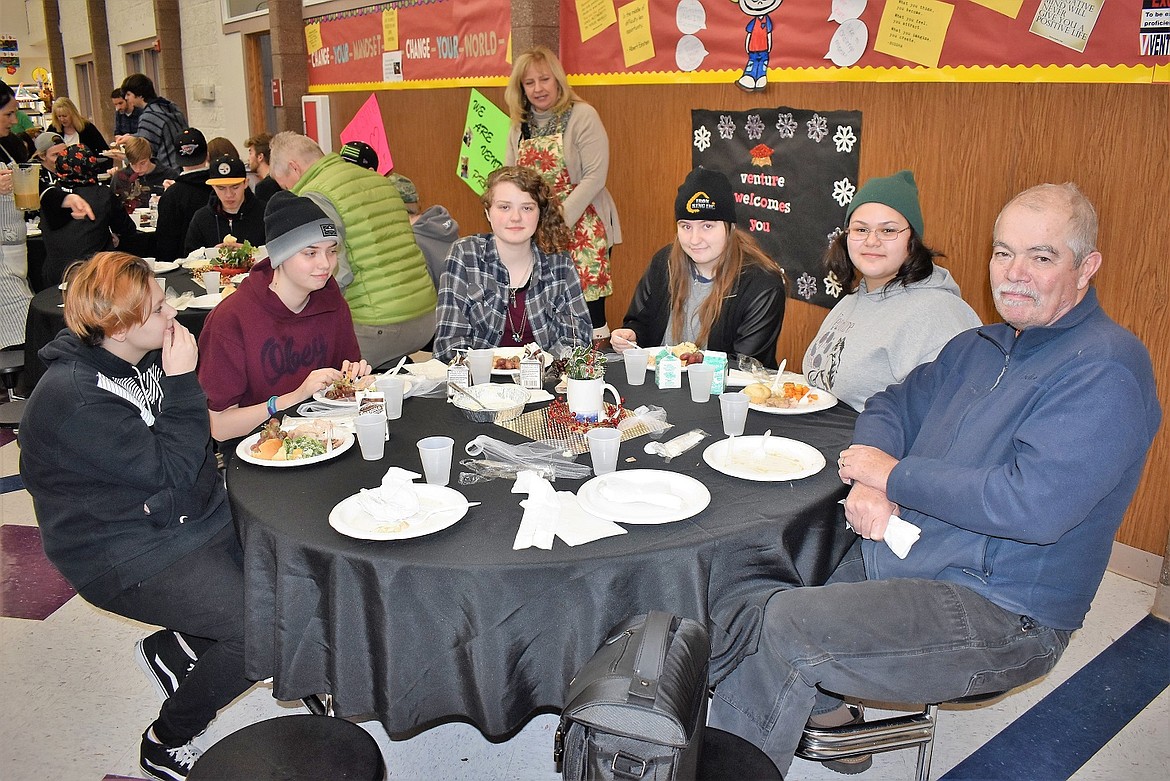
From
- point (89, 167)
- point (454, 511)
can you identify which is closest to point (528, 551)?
point (454, 511)

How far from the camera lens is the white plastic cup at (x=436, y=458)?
6.34ft

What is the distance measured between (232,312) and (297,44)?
7.42 meters

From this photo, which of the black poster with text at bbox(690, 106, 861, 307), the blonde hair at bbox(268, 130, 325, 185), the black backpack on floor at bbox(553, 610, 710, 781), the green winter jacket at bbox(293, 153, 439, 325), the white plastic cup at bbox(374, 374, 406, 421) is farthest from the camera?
the blonde hair at bbox(268, 130, 325, 185)

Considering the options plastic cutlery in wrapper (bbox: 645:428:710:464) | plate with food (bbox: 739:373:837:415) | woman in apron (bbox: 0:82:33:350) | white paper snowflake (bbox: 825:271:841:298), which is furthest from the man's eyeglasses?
woman in apron (bbox: 0:82:33:350)

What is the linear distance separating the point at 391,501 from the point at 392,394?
2.27ft

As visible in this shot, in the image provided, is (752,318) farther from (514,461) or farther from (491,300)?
(514,461)

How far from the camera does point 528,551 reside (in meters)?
1.67

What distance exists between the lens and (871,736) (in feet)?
6.10

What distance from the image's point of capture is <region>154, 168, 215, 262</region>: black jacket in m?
5.57

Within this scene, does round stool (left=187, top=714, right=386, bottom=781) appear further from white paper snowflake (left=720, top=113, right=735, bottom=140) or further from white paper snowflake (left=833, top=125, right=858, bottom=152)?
white paper snowflake (left=720, top=113, right=735, bottom=140)

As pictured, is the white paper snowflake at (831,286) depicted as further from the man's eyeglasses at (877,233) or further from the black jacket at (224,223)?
the black jacket at (224,223)

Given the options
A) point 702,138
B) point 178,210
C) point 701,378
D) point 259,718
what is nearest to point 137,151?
point 178,210

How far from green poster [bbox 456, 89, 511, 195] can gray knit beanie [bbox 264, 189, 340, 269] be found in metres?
3.75

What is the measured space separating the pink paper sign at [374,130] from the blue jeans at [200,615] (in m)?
6.42
